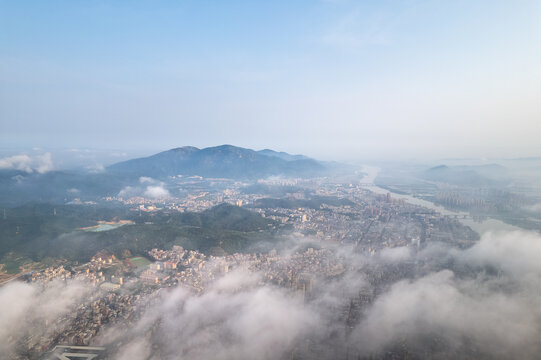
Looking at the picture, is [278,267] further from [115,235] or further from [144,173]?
[144,173]

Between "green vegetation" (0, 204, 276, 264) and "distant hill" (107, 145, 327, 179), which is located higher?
"distant hill" (107, 145, 327, 179)

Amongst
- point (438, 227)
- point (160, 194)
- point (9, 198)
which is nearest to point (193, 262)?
point (438, 227)

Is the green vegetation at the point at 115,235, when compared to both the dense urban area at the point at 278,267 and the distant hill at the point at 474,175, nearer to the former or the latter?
the dense urban area at the point at 278,267

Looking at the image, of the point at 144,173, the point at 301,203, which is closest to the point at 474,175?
the point at 301,203

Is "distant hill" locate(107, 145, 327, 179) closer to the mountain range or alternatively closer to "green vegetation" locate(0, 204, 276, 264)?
the mountain range

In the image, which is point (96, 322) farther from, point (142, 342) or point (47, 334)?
point (142, 342)

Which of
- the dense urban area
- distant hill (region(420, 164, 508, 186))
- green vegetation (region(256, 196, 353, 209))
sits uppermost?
distant hill (region(420, 164, 508, 186))

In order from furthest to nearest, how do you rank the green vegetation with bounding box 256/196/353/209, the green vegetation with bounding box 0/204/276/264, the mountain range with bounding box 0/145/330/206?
the mountain range with bounding box 0/145/330/206
the green vegetation with bounding box 256/196/353/209
the green vegetation with bounding box 0/204/276/264

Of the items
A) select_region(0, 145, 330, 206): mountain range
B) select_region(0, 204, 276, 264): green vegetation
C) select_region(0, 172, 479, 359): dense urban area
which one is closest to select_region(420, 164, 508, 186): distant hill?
select_region(0, 172, 479, 359): dense urban area
